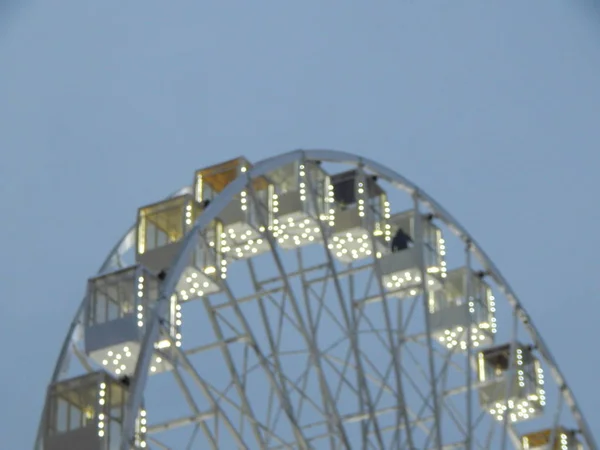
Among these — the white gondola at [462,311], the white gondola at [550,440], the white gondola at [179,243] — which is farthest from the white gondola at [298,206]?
the white gondola at [550,440]

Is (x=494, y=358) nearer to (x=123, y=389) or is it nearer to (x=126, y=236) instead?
→ (x=126, y=236)

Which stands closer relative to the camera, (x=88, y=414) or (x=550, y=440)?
(x=88, y=414)

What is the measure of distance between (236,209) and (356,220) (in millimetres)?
3928

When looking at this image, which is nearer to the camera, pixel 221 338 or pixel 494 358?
pixel 221 338

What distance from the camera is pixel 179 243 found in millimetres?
29297

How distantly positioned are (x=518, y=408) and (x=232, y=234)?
9919 millimetres

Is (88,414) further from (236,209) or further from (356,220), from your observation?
(356,220)

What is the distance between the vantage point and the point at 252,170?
30469 mm

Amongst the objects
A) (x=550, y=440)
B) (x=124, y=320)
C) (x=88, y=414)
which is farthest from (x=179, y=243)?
(x=550, y=440)

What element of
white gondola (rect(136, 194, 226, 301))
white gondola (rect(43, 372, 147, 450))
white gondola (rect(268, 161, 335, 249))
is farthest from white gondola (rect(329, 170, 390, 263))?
white gondola (rect(43, 372, 147, 450))

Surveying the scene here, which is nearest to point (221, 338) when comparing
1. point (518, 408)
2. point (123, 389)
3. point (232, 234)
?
point (232, 234)

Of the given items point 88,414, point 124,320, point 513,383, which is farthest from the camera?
point 513,383

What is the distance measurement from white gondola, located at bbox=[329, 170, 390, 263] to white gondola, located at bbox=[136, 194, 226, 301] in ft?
15.8

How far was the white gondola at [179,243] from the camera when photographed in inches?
1163
